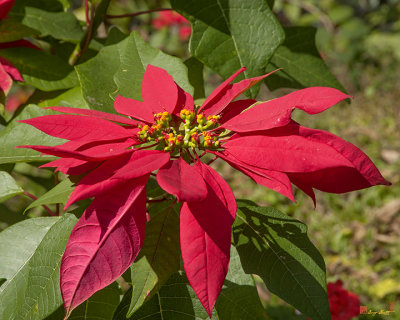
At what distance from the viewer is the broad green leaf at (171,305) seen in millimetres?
621

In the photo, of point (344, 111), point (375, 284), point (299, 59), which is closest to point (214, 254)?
point (299, 59)

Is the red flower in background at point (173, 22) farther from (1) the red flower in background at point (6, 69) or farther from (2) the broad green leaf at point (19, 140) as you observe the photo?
(2) the broad green leaf at point (19, 140)

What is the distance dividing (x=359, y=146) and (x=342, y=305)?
6.41ft

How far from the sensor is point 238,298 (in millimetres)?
686

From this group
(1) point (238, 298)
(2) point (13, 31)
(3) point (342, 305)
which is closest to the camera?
(1) point (238, 298)

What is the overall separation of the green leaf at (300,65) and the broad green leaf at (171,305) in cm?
42

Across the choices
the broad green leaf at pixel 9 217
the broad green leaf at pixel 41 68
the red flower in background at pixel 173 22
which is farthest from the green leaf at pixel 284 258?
the red flower in background at pixel 173 22

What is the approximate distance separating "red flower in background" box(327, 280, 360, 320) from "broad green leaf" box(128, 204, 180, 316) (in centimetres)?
80

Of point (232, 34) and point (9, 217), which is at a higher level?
point (232, 34)

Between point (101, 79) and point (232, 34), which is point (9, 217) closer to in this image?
point (101, 79)

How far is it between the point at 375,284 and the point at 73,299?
198 centimetres

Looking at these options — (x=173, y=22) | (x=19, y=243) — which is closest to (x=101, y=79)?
(x=19, y=243)

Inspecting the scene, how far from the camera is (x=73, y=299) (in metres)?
0.45

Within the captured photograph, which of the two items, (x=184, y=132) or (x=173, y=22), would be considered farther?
(x=173, y=22)
